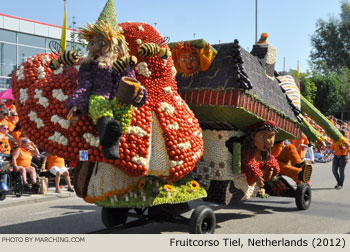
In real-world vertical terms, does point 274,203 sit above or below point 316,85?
below

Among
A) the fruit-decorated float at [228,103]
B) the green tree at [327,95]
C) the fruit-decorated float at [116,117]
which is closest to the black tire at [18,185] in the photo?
the fruit-decorated float at [116,117]

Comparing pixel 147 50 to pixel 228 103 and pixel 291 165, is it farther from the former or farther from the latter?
pixel 291 165

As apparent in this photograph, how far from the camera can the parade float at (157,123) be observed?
4762 millimetres

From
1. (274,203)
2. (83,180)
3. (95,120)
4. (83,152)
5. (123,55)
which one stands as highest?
(123,55)

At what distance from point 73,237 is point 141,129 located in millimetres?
1479

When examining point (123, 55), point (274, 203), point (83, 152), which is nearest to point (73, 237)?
point (83, 152)

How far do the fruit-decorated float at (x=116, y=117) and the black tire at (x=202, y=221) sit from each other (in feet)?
0.05

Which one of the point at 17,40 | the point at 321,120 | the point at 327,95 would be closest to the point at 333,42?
the point at 327,95

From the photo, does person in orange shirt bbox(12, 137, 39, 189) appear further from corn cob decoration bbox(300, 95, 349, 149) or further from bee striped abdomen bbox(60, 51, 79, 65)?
corn cob decoration bbox(300, 95, 349, 149)

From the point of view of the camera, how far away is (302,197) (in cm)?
829

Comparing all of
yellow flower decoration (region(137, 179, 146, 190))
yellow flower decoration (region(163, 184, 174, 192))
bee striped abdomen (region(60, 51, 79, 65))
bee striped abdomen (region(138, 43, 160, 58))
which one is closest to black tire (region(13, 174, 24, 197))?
yellow flower decoration (region(137, 179, 146, 190))

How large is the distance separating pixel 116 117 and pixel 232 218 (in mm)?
3922

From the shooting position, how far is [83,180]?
539 cm

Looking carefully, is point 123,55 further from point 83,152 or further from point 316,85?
point 316,85
